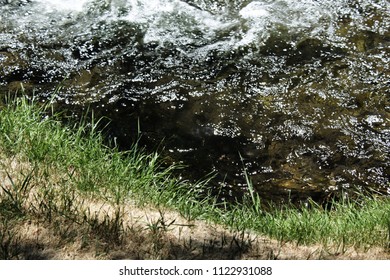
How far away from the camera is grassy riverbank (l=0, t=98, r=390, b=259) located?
134 inches

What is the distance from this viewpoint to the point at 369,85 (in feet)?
20.0

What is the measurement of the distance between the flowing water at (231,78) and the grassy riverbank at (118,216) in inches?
27.1

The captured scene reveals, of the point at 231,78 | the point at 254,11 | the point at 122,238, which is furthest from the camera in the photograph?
the point at 254,11

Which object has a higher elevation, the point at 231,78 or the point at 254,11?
the point at 254,11

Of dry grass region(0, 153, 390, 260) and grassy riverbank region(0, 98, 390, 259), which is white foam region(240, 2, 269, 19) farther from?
dry grass region(0, 153, 390, 260)

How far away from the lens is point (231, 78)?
243 inches

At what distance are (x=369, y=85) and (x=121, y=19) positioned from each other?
10.6 feet

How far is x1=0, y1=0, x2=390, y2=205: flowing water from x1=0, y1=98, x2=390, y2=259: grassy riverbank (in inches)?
27.1

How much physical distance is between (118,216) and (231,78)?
119 inches

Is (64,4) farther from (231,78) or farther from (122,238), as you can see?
(122,238)

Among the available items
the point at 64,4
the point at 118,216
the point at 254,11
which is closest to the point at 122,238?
the point at 118,216

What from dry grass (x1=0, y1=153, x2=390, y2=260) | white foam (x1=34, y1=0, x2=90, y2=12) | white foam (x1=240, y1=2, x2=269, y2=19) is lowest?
dry grass (x1=0, y1=153, x2=390, y2=260)

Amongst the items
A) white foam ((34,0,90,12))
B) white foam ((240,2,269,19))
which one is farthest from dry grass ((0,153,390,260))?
white foam ((240,2,269,19))
